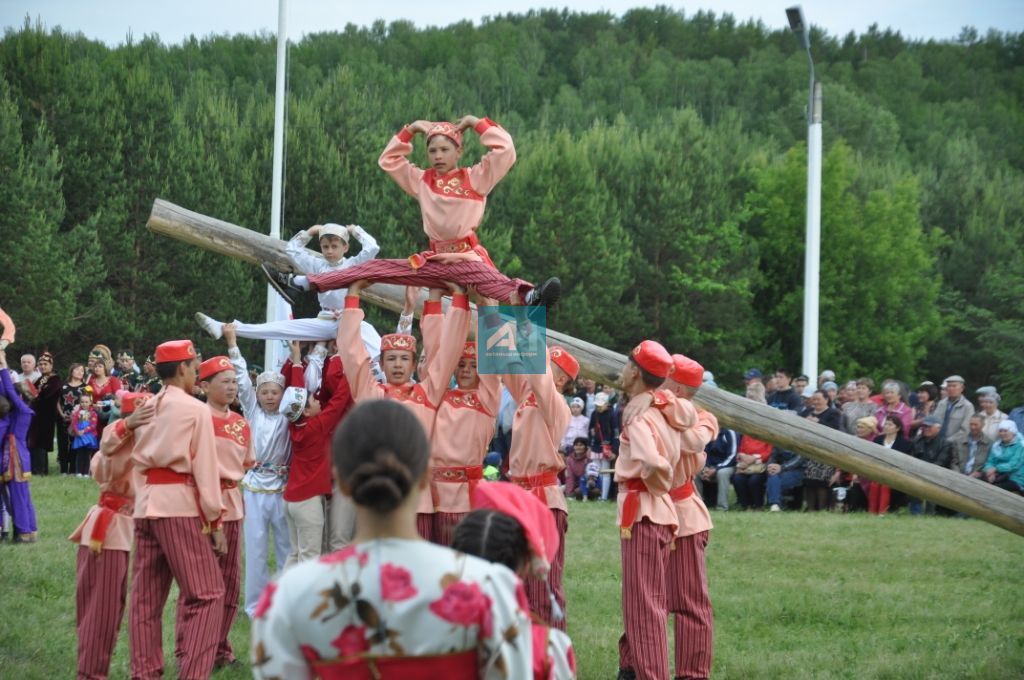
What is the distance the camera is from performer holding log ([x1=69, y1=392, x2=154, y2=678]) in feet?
22.7

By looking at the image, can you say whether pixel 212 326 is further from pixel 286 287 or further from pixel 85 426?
pixel 85 426

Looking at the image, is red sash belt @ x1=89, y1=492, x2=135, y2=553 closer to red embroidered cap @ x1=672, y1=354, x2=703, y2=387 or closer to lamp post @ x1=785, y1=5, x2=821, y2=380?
red embroidered cap @ x1=672, y1=354, x2=703, y2=387

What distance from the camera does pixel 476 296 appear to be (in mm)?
7445

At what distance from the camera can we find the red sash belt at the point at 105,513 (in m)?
6.98

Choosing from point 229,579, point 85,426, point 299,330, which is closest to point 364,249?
point 299,330

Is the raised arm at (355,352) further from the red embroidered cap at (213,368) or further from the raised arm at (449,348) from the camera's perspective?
the red embroidered cap at (213,368)

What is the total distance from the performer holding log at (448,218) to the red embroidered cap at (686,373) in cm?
99

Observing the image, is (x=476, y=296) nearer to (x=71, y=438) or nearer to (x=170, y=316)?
(x=71, y=438)

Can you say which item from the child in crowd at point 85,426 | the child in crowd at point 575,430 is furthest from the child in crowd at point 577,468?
the child in crowd at point 85,426

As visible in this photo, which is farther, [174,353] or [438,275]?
[438,275]

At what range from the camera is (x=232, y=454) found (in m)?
7.66

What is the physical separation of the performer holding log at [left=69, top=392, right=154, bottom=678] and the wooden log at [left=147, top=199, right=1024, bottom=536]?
2.36 metres

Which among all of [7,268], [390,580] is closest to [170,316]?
[7,268]

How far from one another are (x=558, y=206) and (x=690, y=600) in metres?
32.1
